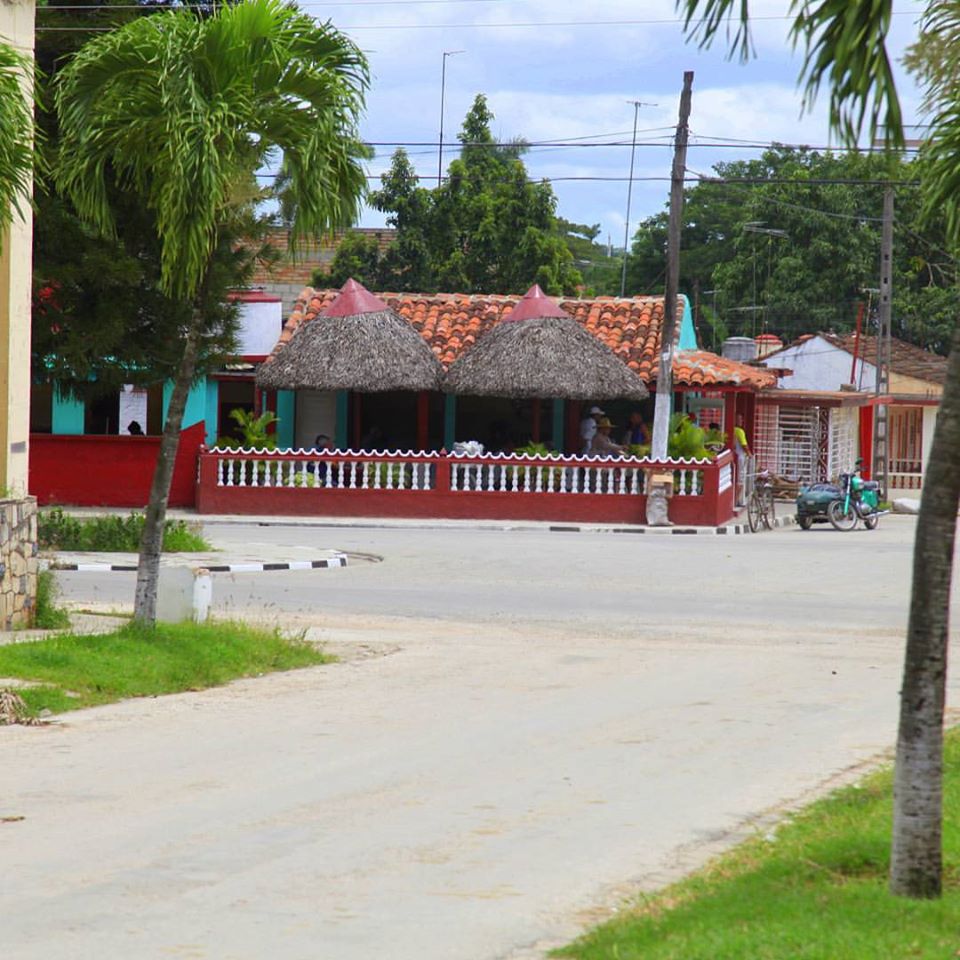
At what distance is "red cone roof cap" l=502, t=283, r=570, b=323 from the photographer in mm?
33250

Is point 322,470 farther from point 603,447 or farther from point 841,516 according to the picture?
point 841,516

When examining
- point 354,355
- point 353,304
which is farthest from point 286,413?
point 354,355

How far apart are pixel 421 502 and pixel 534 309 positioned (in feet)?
18.6

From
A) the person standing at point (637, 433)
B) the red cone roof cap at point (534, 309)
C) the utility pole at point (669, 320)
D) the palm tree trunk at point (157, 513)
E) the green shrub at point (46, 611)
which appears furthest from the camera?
the person standing at point (637, 433)

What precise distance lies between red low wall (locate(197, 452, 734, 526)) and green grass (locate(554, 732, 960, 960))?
2242cm

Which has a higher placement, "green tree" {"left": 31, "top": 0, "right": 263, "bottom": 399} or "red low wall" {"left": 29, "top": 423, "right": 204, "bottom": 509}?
"green tree" {"left": 31, "top": 0, "right": 263, "bottom": 399}

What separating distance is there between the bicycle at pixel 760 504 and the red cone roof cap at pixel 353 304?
873cm

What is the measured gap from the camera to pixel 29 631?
13453mm

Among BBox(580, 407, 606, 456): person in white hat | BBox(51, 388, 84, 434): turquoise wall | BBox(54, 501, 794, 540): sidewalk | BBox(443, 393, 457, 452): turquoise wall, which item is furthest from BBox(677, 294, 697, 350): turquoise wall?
BBox(51, 388, 84, 434): turquoise wall

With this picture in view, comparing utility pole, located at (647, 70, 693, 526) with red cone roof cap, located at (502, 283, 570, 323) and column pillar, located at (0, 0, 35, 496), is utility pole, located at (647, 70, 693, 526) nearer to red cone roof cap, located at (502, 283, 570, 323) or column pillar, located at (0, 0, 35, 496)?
red cone roof cap, located at (502, 283, 570, 323)

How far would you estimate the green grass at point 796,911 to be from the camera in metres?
5.06

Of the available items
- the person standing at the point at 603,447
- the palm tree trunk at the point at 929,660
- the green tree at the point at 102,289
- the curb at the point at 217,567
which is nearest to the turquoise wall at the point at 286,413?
the person standing at the point at 603,447

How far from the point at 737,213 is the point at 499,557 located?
49.3 meters

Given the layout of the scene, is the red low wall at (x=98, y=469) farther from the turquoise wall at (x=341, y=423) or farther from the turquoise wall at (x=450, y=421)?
the turquoise wall at (x=450, y=421)
